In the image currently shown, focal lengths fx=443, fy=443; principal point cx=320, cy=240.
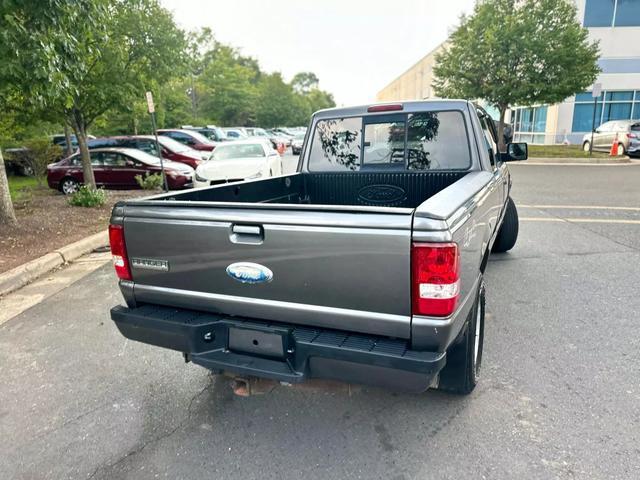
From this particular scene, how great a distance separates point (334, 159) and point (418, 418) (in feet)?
8.13

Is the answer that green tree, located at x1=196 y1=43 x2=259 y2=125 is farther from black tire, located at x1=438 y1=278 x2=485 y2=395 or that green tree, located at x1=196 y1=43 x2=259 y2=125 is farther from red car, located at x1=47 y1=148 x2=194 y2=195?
black tire, located at x1=438 y1=278 x2=485 y2=395

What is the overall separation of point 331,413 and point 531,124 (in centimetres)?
3196

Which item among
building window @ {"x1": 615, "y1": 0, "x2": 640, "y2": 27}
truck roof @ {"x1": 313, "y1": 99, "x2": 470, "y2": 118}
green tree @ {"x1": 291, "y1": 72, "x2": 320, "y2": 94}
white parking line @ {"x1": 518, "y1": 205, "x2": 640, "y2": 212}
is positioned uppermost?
green tree @ {"x1": 291, "y1": 72, "x2": 320, "y2": 94}

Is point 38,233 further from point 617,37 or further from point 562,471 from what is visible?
point 617,37

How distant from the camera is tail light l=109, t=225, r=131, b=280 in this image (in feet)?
9.01

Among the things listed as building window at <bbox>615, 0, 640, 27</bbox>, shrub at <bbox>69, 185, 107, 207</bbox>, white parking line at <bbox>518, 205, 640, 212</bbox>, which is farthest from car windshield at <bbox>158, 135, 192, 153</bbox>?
building window at <bbox>615, 0, 640, 27</bbox>

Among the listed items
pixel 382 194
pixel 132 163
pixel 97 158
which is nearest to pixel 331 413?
pixel 382 194

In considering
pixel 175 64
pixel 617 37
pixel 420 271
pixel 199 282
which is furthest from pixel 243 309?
pixel 617 37

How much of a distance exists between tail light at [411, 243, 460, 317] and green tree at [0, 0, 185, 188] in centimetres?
593

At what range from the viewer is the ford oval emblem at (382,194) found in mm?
4055

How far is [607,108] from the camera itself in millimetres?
26812

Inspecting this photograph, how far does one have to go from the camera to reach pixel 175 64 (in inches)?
461

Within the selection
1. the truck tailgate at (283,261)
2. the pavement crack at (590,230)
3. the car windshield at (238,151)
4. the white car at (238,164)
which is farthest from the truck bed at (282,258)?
the car windshield at (238,151)

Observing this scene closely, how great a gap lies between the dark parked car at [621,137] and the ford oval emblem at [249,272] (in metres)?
21.8
